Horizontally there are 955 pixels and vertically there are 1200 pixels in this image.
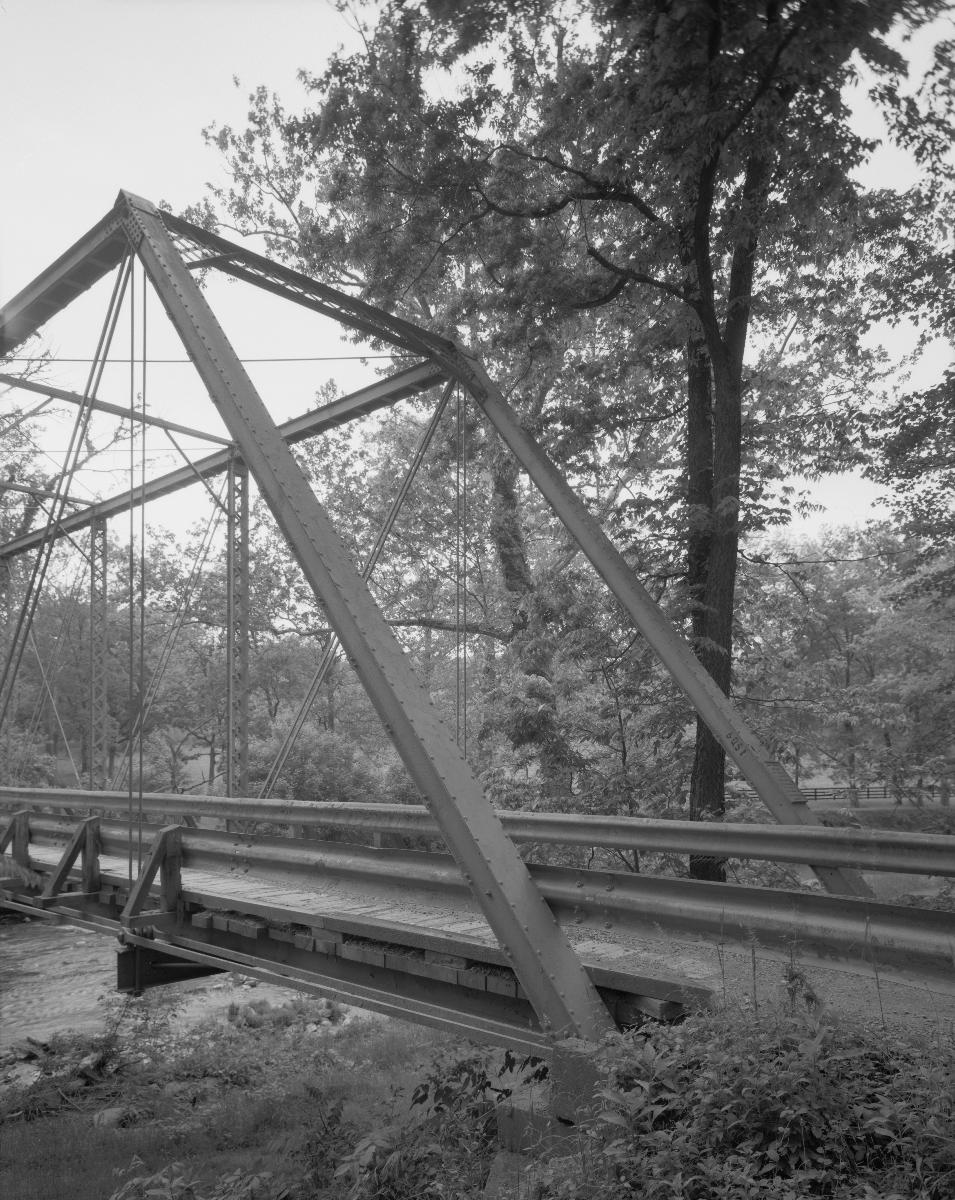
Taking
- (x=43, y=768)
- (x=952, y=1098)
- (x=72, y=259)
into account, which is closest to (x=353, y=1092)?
(x=952, y=1098)

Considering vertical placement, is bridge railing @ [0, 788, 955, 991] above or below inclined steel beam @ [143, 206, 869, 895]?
below

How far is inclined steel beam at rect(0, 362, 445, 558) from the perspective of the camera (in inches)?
325

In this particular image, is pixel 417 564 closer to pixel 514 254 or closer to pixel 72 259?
pixel 514 254

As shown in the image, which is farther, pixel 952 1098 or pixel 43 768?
pixel 43 768

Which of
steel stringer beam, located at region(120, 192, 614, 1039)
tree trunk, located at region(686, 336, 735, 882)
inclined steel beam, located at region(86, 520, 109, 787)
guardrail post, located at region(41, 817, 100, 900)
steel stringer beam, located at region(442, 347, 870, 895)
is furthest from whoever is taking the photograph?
inclined steel beam, located at region(86, 520, 109, 787)

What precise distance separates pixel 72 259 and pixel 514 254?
14.6 feet

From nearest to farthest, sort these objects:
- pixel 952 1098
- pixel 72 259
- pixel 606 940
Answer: pixel 952 1098 < pixel 606 940 < pixel 72 259

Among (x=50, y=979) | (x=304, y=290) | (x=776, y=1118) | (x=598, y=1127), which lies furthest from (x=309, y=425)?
(x=50, y=979)

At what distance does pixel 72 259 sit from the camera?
289 inches

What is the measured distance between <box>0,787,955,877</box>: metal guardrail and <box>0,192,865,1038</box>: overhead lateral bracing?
239 millimetres

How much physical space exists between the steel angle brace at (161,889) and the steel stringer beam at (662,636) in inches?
153

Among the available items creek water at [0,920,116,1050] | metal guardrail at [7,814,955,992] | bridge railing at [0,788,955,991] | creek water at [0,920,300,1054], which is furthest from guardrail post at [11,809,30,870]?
metal guardrail at [7,814,955,992]

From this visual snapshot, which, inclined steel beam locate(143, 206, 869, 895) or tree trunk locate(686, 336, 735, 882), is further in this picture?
tree trunk locate(686, 336, 735, 882)

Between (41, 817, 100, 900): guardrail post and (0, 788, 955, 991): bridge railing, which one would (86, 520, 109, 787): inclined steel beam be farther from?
(0, 788, 955, 991): bridge railing
